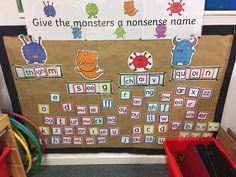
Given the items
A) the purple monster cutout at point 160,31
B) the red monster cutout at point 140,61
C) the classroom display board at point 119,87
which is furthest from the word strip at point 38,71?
the purple monster cutout at point 160,31

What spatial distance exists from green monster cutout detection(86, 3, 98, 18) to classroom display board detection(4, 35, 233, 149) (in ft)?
0.45

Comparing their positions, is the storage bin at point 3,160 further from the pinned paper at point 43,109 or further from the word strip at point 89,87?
the word strip at point 89,87

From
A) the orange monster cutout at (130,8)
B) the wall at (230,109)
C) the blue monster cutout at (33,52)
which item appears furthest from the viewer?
the wall at (230,109)

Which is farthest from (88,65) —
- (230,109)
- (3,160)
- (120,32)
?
(230,109)

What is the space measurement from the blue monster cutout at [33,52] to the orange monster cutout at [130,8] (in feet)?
1.52

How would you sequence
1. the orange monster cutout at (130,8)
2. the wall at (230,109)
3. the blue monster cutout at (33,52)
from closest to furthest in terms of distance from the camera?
the orange monster cutout at (130,8)
the blue monster cutout at (33,52)
the wall at (230,109)

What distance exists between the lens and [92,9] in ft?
3.54

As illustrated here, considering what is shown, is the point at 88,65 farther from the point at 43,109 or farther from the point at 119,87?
the point at 43,109

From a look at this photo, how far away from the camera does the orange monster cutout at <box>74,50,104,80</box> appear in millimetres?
1194

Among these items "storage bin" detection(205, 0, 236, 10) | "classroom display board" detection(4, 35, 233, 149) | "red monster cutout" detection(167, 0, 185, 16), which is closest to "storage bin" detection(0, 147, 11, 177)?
"classroom display board" detection(4, 35, 233, 149)

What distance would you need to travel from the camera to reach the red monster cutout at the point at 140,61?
3.91 feet

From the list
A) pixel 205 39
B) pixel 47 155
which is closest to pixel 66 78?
pixel 47 155

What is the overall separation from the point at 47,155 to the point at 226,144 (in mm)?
1125

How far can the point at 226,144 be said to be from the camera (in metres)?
1.33
